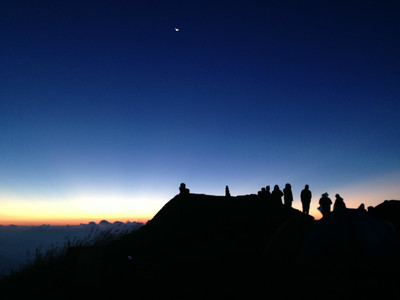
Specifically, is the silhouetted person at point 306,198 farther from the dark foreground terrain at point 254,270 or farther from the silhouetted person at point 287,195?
the dark foreground terrain at point 254,270

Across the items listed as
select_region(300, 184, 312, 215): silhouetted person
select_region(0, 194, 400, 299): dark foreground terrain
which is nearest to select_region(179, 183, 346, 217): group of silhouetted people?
select_region(300, 184, 312, 215): silhouetted person

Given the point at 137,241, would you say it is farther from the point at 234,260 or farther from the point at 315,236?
the point at 315,236

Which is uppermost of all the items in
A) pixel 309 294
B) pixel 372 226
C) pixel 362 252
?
pixel 372 226

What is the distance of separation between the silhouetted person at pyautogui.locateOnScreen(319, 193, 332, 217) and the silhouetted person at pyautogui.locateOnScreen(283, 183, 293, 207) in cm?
290

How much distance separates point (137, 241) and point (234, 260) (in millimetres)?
6824

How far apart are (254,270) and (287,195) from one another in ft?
38.7

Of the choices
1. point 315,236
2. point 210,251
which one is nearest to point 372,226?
point 315,236

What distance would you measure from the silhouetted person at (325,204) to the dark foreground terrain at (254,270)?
689 cm

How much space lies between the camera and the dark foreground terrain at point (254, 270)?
20.5 feet

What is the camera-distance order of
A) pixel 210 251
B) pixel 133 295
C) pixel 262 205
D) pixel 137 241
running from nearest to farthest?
pixel 133 295, pixel 210 251, pixel 137 241, pixel 262 205

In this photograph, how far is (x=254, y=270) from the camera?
26.5ft

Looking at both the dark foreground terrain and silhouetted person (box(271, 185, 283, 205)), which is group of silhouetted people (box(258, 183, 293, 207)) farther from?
the dark foreground terrain

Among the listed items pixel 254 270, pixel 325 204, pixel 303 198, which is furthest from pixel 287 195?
pixel 254 270

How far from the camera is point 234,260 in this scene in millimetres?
9336
